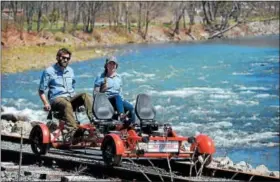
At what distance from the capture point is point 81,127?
9.59m

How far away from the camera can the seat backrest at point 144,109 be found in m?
9.30

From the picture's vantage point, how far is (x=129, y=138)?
902 cm

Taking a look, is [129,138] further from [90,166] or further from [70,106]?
[70,106]

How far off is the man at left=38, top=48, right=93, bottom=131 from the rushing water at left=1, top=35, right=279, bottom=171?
311 centimetres

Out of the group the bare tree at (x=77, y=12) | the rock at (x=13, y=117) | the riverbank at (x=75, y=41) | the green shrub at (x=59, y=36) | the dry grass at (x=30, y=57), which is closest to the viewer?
the rock at (x=13, y=117)

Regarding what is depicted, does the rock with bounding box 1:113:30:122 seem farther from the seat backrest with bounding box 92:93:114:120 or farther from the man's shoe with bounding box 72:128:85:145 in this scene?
the seat backrest with bounding box 92:93:114:120

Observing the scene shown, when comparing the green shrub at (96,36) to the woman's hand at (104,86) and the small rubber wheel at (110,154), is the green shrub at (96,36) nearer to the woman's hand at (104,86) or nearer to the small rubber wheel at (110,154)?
the woman's hand at (104,86)

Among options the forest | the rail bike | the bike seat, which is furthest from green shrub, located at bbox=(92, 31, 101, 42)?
the rail bike

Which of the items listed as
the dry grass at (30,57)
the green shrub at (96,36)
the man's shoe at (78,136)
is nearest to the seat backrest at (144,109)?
the man's shoe at (78,136)

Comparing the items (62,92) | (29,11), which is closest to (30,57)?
(29,11)

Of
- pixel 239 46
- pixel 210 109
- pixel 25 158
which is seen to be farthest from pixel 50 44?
pixel 25 158

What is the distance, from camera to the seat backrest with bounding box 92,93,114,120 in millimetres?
9352

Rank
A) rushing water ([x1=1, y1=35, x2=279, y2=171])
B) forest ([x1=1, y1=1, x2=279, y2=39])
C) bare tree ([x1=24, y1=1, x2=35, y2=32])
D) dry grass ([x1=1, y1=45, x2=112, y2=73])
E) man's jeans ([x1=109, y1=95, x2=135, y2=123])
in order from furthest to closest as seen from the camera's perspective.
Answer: bare tree ([x1=24, y1=1, x2=35, y2=32]) → forest ([x1=1, y1=1, x2=279, y2=39]) → dry grass ([x1=1, y1=45, x2=112, y2=73]) → rushing water ([x1=1, y1=35, x2=279, y2=171]) → man's jeans ([x1=109, y1=95, x2=135, y2=123])

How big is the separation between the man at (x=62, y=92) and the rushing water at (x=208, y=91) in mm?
3110
